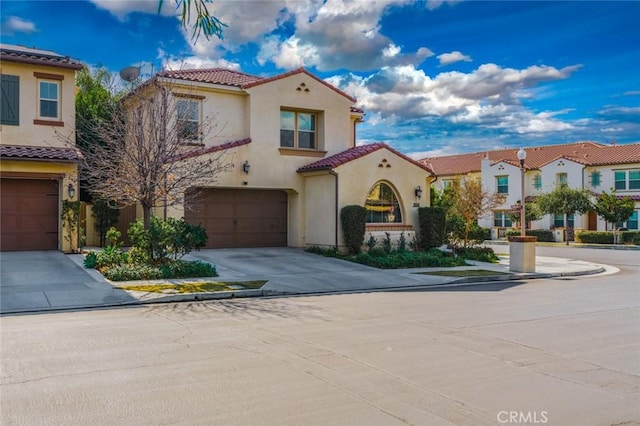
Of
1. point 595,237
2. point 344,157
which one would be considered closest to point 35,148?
point 344,157

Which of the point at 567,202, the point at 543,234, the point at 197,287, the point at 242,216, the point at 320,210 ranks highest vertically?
the point at 567,202

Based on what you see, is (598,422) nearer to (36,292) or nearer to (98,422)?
(98,422)

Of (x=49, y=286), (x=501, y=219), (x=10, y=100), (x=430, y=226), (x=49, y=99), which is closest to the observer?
(x=49, y=286)

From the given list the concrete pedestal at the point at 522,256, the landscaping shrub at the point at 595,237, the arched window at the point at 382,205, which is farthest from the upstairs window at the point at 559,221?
the concrete pedestal at the point at 522,256

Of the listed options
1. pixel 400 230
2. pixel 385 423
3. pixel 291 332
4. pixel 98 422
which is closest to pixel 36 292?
pixel 291 332

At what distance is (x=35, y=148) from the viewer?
64.2 ft

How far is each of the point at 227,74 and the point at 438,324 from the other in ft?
61.4

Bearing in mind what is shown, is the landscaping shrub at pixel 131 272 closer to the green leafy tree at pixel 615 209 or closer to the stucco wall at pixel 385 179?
the stucco wall at pixel 385 179

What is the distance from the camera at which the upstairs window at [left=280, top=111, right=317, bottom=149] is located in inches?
942

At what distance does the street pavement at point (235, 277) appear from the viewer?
12156 millimetres

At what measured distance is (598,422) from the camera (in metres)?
5.20

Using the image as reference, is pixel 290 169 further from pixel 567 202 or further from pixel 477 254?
pixel 567 202

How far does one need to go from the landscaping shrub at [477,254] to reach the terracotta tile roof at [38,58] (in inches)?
682

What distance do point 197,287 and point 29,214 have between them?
9487mm
